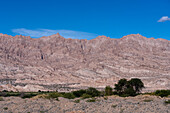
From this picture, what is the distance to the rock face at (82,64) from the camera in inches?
4531

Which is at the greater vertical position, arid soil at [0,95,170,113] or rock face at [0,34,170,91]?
rock face at [0,34,170,91]

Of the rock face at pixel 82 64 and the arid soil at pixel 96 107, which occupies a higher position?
the rock face at pixel 82 64

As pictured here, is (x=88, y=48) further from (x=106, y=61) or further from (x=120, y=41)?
(x=106, y=61)

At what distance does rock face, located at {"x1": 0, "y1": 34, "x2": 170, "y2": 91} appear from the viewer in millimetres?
115094

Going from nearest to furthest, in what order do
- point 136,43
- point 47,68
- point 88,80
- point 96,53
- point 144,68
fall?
point 88,80, point 144,68, point 47,68, point 96,53, point 136,43

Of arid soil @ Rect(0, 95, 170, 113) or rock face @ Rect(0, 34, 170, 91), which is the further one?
rock face @ Rect(0, 34, 170, 91)

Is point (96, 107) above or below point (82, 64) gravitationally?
below

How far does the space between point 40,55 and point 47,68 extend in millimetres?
32800

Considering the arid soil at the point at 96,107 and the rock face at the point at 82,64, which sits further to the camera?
the rock face at the point at 82,64

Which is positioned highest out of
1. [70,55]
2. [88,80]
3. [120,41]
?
[120,41]

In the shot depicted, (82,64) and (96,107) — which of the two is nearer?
(96,107)

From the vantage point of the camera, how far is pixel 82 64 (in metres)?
153

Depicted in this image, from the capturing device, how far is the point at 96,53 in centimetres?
17788

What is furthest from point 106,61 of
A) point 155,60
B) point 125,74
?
point 155,60
